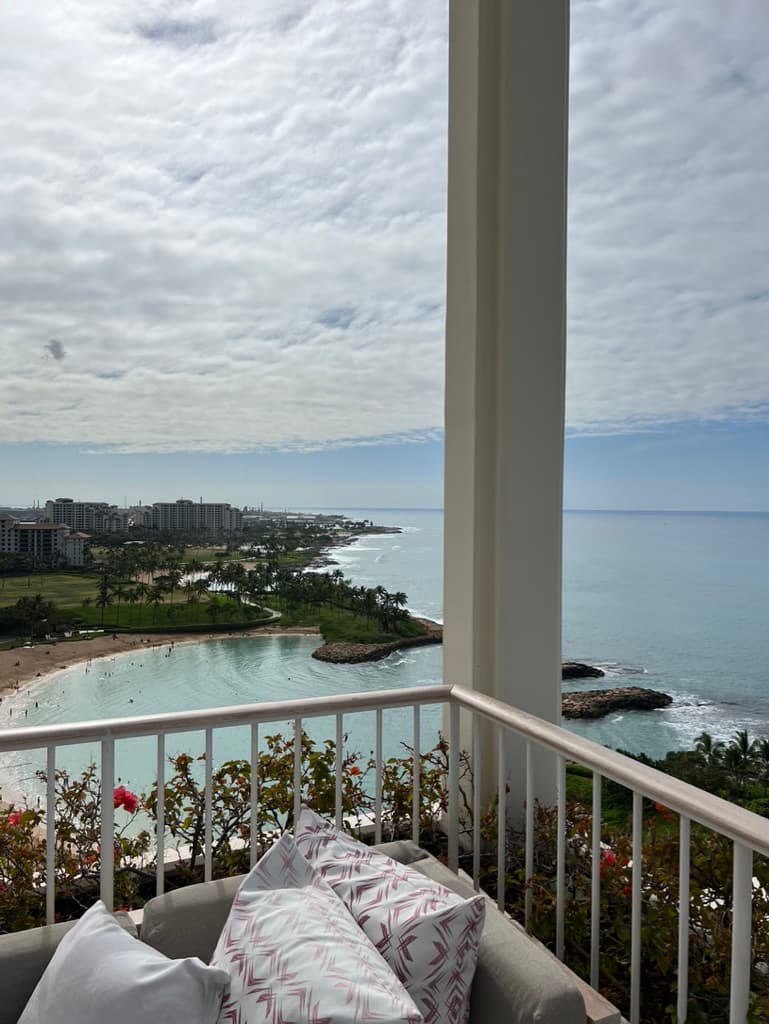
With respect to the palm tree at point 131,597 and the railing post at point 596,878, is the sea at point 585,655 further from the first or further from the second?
the railing post at point 596,878

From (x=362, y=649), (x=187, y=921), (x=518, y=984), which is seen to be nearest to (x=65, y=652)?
(x=362, y=649)

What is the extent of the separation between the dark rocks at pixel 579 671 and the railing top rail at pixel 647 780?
33.0 inches

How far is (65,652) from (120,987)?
56.6 inches

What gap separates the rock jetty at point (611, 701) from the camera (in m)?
2.63

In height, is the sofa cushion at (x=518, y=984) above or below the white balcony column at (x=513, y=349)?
below

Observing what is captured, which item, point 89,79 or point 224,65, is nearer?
point 89,79

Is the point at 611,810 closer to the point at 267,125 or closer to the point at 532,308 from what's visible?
the point at 532,308

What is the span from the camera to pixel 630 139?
9.97 feet

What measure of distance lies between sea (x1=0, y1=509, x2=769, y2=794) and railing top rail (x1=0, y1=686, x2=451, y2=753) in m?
0.43

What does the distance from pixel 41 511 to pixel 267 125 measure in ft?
5.73

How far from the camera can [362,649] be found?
2838 millimetres

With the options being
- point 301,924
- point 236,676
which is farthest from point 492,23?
point 301,924

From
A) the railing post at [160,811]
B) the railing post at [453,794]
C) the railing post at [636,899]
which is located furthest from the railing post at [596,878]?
the railing post at [160,811]

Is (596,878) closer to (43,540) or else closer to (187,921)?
(187,921)
